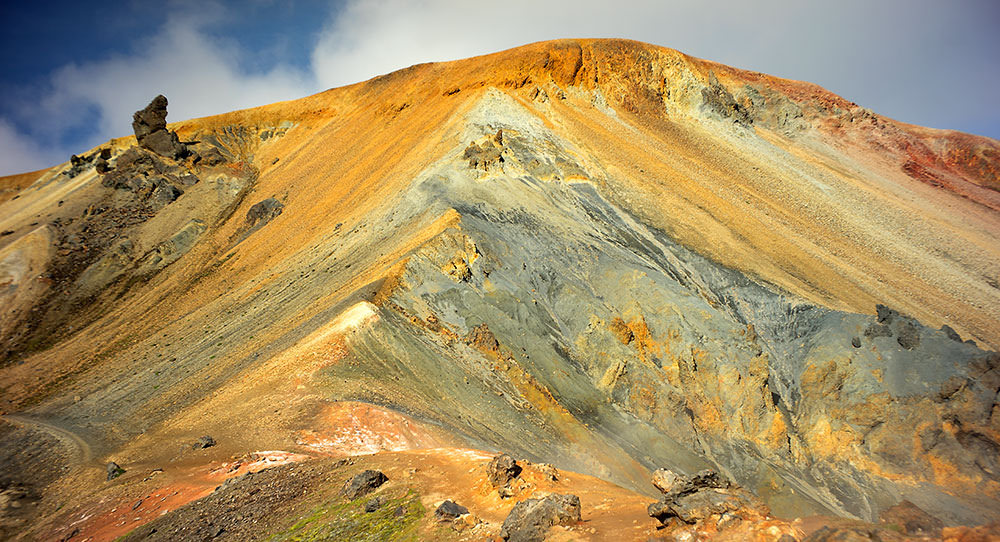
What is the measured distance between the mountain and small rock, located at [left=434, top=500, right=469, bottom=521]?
0.53 ft

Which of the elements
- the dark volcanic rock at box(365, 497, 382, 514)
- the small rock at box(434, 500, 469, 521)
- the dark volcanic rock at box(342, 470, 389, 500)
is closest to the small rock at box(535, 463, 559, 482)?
the small rock at box(434, 500, 469, 521)

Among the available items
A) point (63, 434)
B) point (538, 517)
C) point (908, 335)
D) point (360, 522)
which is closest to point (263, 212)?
point (63, 434)

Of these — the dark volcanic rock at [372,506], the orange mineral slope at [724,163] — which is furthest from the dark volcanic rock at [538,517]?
the orange mineral slope at [724,163]

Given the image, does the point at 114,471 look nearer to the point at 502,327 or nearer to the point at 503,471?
the point at 503,471

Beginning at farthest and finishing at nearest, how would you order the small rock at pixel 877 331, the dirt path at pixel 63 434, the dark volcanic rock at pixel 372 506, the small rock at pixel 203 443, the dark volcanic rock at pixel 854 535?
the small rock at pixel 877 331, the dirt path at pixel 63 434, the small rock at pixel 203 443, the dark volcanic rock at pixel 372 506, the dark volcanic rock at pixel 854 535

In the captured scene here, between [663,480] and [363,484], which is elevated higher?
[363,484]

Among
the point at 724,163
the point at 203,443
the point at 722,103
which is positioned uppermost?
the point at 722,103

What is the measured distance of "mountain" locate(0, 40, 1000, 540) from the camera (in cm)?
1100

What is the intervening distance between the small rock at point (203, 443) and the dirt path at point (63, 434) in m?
4.09

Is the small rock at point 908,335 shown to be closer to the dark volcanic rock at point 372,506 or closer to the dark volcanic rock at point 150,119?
the dark volcanic rock at point 372,506

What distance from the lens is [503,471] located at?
8578mm

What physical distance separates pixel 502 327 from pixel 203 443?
1067 centimetres

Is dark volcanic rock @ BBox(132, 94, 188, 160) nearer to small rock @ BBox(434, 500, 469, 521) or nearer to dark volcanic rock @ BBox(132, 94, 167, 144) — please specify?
dark volcanic rock @ BBox(132, 94, 167, 144)

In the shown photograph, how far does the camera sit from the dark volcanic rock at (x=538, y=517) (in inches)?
271
